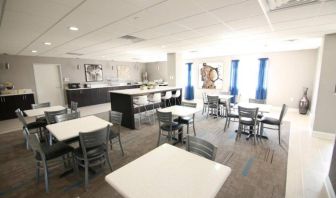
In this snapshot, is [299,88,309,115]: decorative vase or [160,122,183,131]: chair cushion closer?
[160,122,183,131]: chair cushion

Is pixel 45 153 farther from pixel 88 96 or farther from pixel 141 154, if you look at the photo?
pixel 88 96

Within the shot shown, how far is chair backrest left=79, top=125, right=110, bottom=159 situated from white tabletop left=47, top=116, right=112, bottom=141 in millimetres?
243

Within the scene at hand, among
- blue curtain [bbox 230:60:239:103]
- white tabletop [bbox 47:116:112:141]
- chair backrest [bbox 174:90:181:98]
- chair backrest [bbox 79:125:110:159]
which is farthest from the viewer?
blue curtain [bbox 230:60:239:103]

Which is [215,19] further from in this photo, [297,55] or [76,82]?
[76,82]

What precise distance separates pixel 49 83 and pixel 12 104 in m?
1.75

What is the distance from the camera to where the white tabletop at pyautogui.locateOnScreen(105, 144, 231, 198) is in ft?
3.49

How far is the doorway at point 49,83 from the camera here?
6641 mm

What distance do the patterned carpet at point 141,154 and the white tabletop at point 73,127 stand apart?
746 mm

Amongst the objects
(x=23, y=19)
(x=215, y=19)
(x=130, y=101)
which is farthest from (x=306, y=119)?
(x=23, y=19)

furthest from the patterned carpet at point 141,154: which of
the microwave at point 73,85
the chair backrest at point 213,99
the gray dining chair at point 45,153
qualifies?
the microwave at point 73,85

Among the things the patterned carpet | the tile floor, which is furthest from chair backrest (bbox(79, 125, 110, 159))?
the tile floor

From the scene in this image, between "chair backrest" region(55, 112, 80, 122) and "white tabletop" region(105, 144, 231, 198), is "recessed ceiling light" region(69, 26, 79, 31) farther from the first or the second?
"white tabletop" region(105, 144, 231, 198)

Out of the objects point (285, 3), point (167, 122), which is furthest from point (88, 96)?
point (285, 3)

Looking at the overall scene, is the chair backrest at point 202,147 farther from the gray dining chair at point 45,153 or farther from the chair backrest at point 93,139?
the gray dining chair at point 45,153
